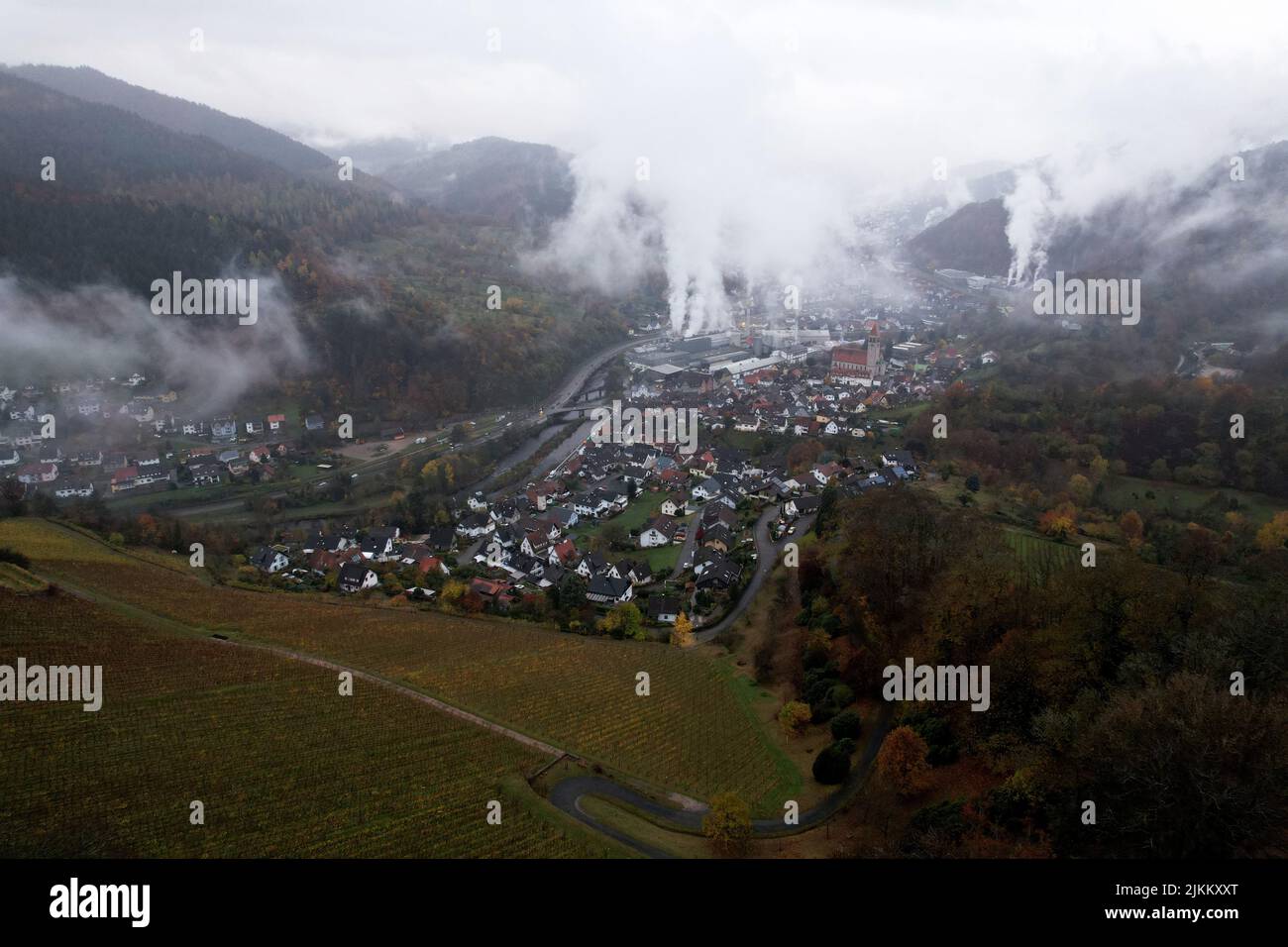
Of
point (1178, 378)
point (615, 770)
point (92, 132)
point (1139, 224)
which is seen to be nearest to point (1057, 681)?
point (615, 770)

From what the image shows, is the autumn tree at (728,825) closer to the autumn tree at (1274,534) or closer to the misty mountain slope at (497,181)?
the autumn tree at (1274,534)

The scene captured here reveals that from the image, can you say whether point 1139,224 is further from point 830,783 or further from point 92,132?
point 92,132

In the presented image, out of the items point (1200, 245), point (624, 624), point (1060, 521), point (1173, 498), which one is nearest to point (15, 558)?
point (624, 624)
